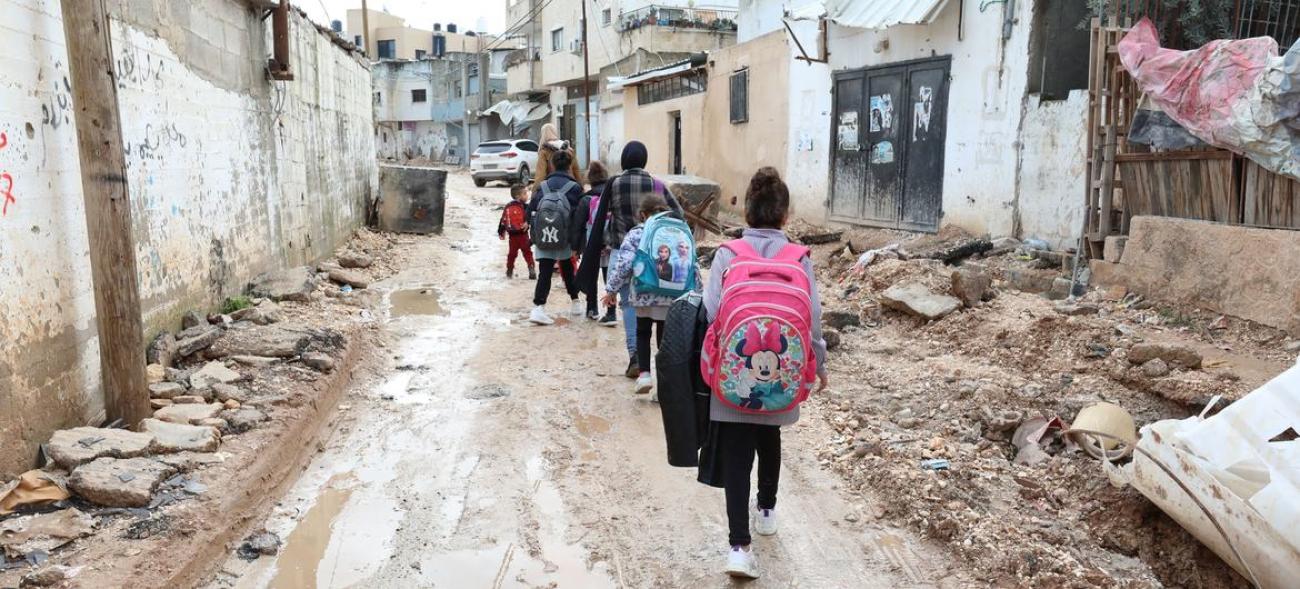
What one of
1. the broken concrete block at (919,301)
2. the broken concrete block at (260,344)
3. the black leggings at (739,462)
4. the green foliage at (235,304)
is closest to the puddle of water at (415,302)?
the green foliage at (235,304)

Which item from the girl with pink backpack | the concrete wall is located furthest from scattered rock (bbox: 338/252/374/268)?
the girl with pink backpack

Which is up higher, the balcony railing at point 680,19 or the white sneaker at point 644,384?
Result: the balcony railing at point 680,19

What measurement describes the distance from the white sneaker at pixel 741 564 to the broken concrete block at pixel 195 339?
4002 millimetres

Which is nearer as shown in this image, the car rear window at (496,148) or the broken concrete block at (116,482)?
the broken concrete block at (116,482)

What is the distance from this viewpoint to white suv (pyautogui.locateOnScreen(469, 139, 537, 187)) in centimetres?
2739

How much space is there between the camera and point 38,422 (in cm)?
396

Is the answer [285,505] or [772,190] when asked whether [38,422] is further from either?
[772,190]

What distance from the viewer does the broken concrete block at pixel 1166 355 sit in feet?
17.3

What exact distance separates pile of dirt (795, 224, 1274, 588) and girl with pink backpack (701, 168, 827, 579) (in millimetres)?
995

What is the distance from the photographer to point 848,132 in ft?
42.2

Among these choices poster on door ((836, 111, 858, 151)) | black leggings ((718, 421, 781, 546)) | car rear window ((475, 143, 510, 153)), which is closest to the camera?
black leggings ((718, 421, 781, 546))

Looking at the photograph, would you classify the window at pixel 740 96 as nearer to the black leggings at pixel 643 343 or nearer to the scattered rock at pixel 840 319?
the scattered rock at pixel 840 319

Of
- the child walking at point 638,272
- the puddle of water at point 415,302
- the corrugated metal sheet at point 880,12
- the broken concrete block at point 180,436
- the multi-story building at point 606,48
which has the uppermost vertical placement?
the multi-story building at point 606,48

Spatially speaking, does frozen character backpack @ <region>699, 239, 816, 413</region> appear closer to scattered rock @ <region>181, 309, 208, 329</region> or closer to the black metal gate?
scattered rock @ <region>181, 309, 208, 329</region>
